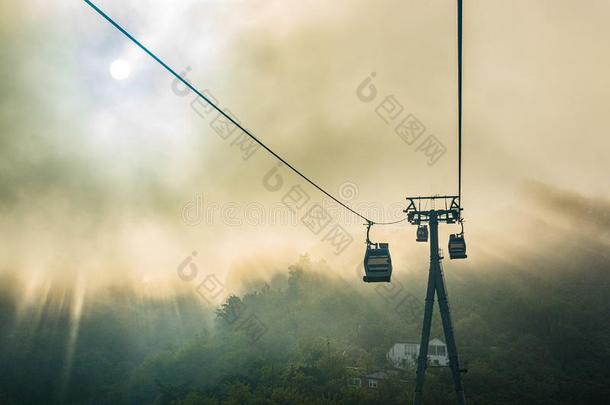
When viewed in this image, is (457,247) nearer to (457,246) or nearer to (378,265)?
(457,246)

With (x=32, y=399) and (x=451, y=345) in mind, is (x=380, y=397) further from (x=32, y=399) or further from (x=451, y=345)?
(x=32, y=399)

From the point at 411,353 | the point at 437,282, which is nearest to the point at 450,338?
the point at 437,282

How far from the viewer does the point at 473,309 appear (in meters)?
120

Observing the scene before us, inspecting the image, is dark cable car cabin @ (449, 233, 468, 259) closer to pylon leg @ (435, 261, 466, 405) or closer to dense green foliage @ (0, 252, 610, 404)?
pylon leg @ (435, 261, 466, 405)

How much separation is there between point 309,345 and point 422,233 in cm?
6855

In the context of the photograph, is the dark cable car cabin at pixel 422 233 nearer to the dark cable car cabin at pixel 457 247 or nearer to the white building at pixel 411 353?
the dark cable car cabin at pixel 457 247

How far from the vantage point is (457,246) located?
20922 millimetres

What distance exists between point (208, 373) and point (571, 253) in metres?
137

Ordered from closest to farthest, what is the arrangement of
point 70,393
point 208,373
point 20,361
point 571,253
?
1. point 208,373
2. point 70,393
3. point 20,361
4. point 571,253

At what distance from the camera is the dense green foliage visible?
68688 mm

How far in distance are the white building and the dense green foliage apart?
286 cm

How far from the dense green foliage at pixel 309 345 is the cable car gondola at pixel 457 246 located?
40.4 metres

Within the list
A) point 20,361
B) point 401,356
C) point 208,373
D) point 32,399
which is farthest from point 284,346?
point 20,361

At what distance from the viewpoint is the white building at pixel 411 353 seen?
84688 millimetres
